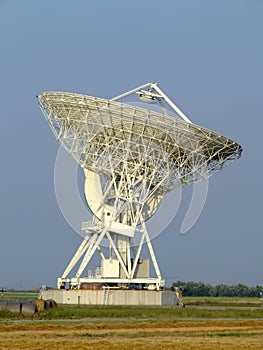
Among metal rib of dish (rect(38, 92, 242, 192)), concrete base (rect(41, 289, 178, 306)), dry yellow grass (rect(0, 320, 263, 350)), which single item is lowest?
dry yellow grass (rect(0, 320, 263, 350))

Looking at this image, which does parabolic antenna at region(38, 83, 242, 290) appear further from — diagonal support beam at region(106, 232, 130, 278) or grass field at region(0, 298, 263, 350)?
grass field at region(0, 298, 263, 350)

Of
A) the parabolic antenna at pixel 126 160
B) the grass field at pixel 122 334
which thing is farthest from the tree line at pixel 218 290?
the grass field at pixel 122 334

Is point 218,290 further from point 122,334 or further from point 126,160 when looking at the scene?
point 122,334

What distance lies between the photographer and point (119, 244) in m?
70.4

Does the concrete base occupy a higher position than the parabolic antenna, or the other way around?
the parabolic antenna

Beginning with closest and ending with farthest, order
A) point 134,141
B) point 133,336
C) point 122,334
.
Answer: point 133,336 < point 122,334 < point 134,141

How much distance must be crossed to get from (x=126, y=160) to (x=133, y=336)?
35971 millimetres

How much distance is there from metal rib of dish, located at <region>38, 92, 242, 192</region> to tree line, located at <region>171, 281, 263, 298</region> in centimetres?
9181

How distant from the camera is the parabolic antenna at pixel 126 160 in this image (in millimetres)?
→ 63812

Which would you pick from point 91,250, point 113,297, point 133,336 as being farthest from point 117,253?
point 133,336

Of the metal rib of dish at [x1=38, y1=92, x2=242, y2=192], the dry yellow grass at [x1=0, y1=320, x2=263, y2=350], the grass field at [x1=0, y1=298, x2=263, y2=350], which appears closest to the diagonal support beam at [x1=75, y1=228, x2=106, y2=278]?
the metal rib of dish at [x1=38, y1=92, x2=242, y2=192]

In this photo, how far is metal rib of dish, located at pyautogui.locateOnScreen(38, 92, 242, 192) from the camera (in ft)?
208

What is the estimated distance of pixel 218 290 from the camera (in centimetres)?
16350

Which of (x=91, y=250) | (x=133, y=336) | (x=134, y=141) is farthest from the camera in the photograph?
(x=91, y=250)
